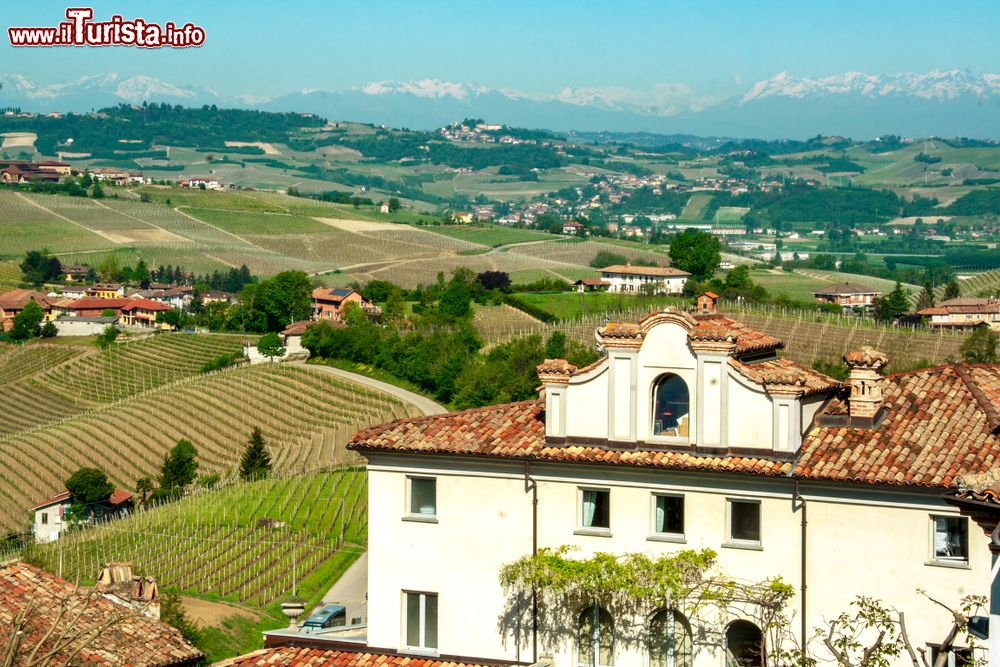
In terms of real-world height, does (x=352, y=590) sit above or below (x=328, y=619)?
below

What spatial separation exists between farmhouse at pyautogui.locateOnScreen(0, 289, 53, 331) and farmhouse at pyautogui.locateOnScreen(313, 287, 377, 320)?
24558 mm

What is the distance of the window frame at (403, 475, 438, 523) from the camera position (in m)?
23.4

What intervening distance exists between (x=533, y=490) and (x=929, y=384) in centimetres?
556

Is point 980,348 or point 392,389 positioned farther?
point 392,389

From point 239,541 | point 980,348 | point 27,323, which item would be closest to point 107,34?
point 239,541

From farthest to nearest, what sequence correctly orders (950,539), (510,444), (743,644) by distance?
(510,444) → (743,644) → (950,539)

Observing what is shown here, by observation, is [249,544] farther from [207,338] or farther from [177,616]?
[207,338]

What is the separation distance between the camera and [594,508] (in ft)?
74.4

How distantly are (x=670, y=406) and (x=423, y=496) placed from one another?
3.78 metres

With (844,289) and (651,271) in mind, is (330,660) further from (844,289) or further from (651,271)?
(844,289)

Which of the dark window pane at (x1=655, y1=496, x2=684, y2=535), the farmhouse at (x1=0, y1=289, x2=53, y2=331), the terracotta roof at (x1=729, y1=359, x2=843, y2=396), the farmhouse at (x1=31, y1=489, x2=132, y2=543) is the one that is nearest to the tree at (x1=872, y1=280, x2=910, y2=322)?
the farmhouse at (x1=31, y1=489, x2=132, y2=543)

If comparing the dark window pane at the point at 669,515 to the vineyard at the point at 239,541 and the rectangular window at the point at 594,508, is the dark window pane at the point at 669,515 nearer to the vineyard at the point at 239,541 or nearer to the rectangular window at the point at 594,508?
the rectangular window at the point at 594,508

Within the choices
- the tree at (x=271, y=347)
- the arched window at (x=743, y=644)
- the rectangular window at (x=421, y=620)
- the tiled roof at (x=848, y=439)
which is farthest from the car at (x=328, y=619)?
the tree at (x=271, y=347)

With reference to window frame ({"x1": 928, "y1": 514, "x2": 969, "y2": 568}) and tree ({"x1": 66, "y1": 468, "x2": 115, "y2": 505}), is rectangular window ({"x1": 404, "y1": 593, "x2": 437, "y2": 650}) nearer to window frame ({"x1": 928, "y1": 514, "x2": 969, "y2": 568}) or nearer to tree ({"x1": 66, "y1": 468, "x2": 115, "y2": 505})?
window frame ({"x1": 928, "y1": 514, "x2": 969, "y2": 568})
